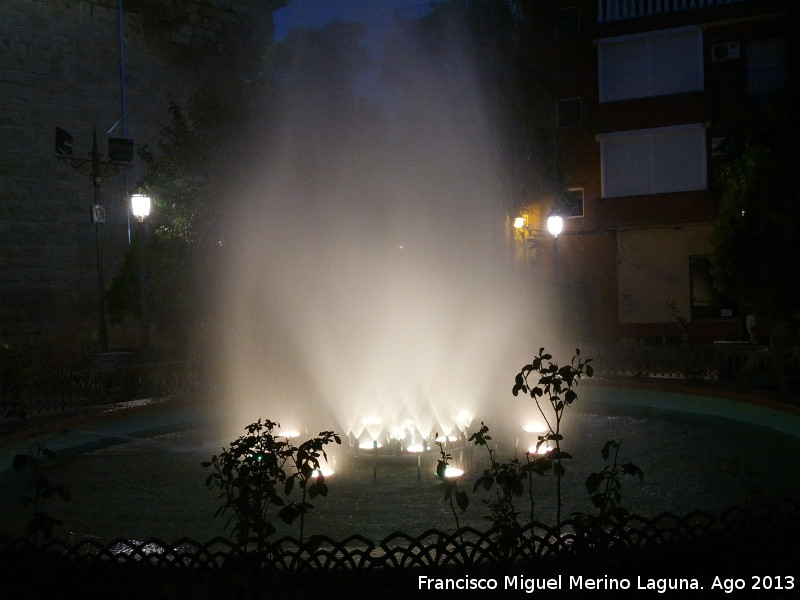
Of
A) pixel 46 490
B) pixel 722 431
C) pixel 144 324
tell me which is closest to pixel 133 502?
pixel 46 490

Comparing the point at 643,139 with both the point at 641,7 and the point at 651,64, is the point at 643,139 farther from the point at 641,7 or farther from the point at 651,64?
the point at 641,7

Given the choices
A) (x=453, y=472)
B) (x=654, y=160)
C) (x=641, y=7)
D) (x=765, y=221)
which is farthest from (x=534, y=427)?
Result: (x=641, y=7)

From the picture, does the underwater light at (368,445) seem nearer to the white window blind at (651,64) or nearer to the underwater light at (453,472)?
→ the underwater light at (453,472)

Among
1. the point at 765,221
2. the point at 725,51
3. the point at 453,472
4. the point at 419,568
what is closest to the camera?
the point at 419,568

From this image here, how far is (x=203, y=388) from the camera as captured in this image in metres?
13.3

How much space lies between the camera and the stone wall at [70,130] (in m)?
19.0

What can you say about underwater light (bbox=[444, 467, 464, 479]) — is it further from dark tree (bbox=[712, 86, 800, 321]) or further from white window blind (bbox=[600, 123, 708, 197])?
white window blind (bbox=[600, 123, 708, 197])

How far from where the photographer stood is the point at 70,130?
66.5ft

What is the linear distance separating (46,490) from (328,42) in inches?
563

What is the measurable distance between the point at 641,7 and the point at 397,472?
65.1 feet

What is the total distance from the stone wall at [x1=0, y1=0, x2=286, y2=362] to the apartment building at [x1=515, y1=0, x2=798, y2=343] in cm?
1127

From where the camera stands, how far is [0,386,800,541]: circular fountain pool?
21.0 feet

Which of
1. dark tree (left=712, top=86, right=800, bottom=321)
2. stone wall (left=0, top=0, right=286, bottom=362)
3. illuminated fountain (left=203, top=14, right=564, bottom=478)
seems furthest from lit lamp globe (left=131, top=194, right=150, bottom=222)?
dark tree (left=712, top=86, right=800, bottom=321)

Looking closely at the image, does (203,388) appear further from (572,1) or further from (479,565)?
(572,1)
